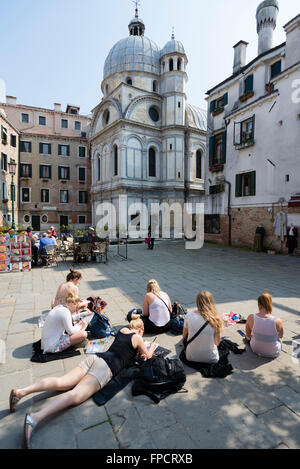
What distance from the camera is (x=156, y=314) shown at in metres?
4.74

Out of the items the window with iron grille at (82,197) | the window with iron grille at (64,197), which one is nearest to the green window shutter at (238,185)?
the window with iron grille at (82,197)

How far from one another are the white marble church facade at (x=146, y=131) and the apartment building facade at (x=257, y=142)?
275 inches

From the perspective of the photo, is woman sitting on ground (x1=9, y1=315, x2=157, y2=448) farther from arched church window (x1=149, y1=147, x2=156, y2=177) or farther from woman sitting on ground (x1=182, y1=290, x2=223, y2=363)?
arched church window (x1=149, y1=147, x2=156, y2=177)

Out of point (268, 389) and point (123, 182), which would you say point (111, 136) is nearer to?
point (123, 182)

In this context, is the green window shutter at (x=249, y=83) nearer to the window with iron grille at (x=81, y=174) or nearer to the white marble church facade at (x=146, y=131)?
the white marble church facade at (x=146, y=131)

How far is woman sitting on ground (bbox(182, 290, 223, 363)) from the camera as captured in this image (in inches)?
138

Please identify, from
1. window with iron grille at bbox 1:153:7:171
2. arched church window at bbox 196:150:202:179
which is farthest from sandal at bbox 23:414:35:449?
arched church window at bbox 196:150:202:179

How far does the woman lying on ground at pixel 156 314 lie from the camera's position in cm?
473

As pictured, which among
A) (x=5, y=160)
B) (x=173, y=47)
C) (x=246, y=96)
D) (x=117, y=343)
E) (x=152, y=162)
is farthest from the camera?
(x=173, y=47)

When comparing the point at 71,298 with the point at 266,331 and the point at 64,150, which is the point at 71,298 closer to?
the point at 266,331

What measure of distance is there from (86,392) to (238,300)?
491 cm

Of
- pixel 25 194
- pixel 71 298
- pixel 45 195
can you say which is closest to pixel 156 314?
pixel 71 298

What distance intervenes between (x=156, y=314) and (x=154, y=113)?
28412 mm

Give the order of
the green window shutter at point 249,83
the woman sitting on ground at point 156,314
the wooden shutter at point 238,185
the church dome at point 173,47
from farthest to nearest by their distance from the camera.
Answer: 1. the church dome at point 173,47
2. the green window shutter at point 249,83
3. the wooden shutter at point 238,185
4. the woman sitting on ground at point 156,314
